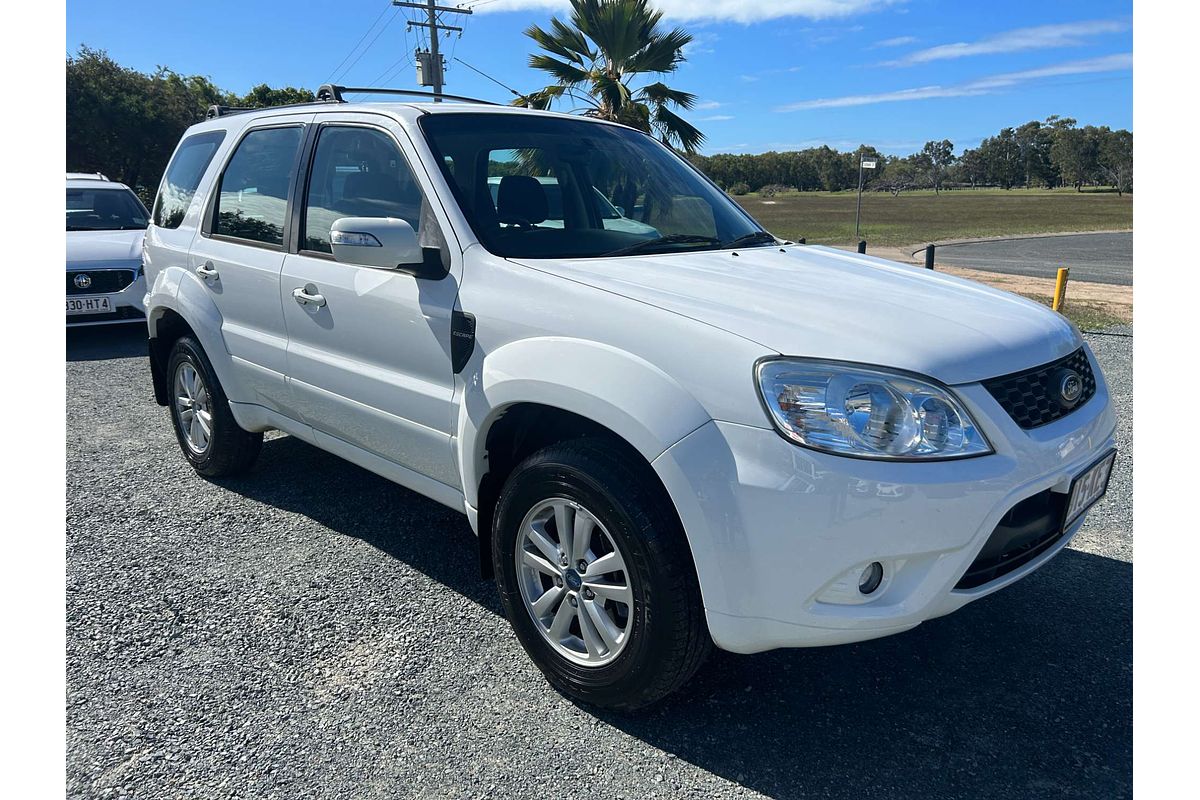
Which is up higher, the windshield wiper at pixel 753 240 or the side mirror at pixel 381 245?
the windshield wiper at pixel 753 240

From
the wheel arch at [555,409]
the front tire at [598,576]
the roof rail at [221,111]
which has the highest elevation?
the roof rail at [221,111]

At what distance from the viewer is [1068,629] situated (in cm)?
315

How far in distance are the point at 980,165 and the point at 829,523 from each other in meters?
139

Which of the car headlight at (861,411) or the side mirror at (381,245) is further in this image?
the side mirror at (381,245)

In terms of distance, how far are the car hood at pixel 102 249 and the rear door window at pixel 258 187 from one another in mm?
4927

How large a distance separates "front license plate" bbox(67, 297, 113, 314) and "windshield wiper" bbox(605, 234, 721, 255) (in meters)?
7.46

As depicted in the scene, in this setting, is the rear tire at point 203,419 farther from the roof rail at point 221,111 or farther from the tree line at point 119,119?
the tree line at point 119,119

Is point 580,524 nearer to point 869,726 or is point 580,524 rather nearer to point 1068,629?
point 869,726

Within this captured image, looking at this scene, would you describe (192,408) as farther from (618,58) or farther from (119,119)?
(119,119)

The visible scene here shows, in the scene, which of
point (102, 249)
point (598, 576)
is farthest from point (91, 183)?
point (598, 576)

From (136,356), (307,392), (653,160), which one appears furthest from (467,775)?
(136,356)

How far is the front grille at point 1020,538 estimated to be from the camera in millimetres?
2287

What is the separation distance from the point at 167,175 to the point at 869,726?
473 cm

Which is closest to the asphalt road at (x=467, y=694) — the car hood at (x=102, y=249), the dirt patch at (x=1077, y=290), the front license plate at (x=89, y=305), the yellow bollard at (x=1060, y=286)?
the front license plate at (x=89, y=305)
